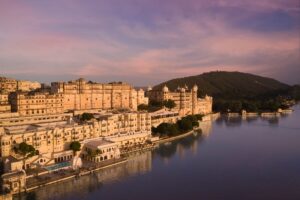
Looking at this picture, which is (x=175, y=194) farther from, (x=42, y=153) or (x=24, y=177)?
(x=42, y=153)

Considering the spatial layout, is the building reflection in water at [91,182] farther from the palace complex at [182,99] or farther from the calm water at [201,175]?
the palace complex at [182,99]

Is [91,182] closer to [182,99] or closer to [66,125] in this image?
[66,125]

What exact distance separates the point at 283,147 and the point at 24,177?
16.0 metres

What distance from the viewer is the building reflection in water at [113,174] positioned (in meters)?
11.0

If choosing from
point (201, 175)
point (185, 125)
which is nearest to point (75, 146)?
point (201, 175)

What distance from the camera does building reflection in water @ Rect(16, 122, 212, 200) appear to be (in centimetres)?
1102

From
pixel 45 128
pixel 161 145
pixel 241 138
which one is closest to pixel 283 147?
pixel 241 138

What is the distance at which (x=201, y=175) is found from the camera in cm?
1355

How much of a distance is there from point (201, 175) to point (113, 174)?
4132 millimetres

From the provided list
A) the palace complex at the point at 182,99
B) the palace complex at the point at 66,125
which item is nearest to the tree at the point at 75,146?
the palace complex at the point at 66,125

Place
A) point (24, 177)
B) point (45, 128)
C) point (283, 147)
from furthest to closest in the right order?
1. point (283, 147)
2. point (45, 128)
3. point (24, 177)

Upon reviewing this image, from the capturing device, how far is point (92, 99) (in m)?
25.1

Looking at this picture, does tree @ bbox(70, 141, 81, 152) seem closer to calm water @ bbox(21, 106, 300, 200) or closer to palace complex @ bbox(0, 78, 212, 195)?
palace complex @ bbox(0, 78, 212, 195)

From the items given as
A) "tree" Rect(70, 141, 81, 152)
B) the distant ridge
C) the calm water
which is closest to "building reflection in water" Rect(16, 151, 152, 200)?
the calm water
